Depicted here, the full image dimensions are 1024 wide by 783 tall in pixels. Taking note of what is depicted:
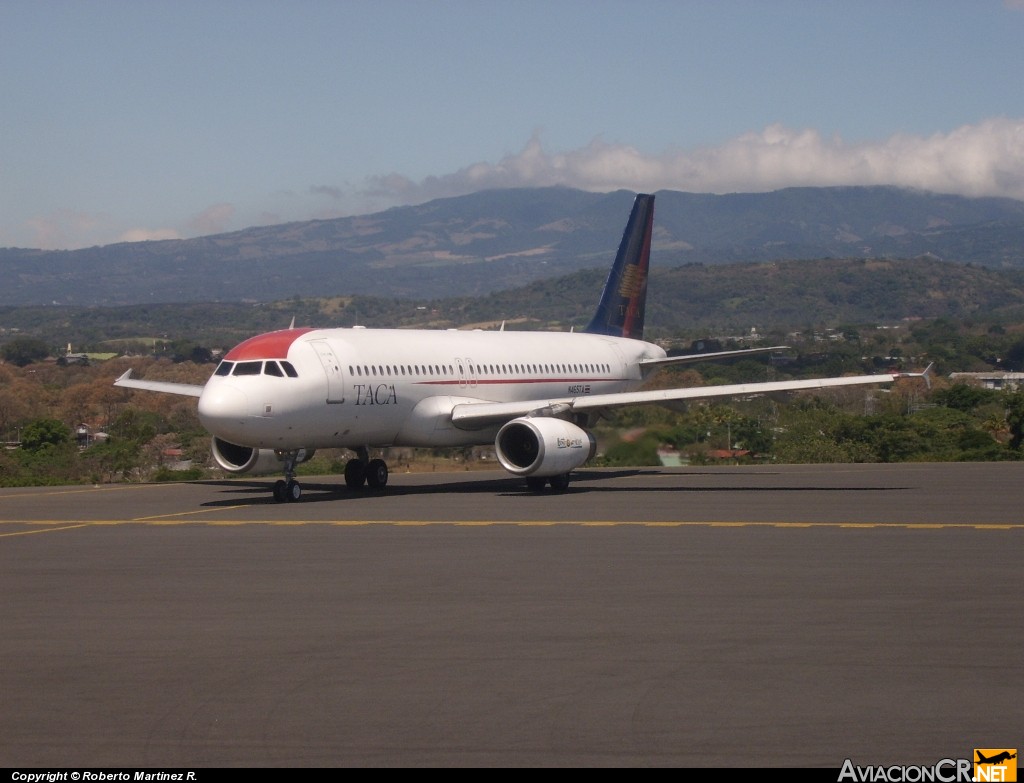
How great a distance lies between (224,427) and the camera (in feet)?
93.6

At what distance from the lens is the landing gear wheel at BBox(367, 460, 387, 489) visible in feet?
112

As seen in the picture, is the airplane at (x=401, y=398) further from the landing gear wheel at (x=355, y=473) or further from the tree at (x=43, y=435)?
the tree at (x=43, y=435)

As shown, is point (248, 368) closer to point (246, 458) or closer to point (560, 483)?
point (246, 458)

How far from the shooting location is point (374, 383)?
3139cm

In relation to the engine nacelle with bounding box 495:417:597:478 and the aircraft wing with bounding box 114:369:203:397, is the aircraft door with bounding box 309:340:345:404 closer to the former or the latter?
the engine nacelle with bounding box 495:417:597:478

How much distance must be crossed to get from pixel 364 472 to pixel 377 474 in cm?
32

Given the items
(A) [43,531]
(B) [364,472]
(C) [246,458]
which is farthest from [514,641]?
(B) [364,472]

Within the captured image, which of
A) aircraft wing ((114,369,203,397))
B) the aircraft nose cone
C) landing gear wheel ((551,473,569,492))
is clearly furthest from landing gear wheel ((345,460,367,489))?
the aircraft nose cone

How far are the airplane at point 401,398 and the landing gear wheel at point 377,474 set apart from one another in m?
0.02

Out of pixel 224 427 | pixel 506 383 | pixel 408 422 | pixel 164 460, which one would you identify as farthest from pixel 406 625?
pixel 164 460

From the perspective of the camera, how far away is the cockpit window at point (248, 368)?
1156 inches

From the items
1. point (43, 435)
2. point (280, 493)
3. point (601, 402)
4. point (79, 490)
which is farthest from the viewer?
point (43, 435)

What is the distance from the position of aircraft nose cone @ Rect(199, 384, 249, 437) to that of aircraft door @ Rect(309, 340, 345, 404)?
214 cm

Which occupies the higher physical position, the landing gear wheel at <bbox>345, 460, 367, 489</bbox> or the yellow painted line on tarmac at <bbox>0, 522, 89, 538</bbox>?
the yellow painted line on tarmac at <bbox>0, 522, 89, 538</bbox>
